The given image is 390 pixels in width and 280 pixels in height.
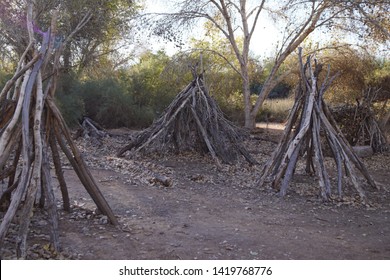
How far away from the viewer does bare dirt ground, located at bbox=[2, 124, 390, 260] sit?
11.4ft

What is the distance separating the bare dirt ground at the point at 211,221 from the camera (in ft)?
11.4

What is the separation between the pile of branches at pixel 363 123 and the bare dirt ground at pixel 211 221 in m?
3.67

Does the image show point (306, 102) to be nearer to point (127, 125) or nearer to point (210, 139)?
point (210, 139)

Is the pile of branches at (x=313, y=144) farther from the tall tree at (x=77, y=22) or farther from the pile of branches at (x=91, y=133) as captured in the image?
the tall tree at (x=77, y=22)

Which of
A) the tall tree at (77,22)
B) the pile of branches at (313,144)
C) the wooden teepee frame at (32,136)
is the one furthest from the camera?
the tall tree at (77,22)

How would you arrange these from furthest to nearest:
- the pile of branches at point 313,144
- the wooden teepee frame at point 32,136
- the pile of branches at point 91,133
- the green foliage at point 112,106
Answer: the green foliage at point 112,106 → the pile of branches at point 91,133 → the pile of branches at point 313,144 → the wooden teepee frame at point 32,136

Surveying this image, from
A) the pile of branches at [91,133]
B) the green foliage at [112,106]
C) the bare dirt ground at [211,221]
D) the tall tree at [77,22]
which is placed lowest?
the bare dirt ground at [211,221]

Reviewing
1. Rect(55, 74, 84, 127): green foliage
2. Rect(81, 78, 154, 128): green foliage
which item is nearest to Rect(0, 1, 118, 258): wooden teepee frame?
Rect(55, 74, 84, 127): green foliage

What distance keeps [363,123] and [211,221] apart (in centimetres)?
749

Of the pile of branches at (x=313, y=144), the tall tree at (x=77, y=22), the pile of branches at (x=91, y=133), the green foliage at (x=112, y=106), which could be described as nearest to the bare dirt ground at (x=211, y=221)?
the pile of branches at (x=313, y=144)

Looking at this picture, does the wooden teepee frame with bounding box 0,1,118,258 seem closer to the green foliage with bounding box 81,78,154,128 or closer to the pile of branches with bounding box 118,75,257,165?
the pile of branches with bounding box 118,75,257,165

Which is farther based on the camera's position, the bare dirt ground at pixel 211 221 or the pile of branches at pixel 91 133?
the pile of branches at pixel 91 133

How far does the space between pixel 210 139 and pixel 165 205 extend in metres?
3.21

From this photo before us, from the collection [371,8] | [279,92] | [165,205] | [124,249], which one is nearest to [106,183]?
[165,205]
